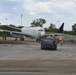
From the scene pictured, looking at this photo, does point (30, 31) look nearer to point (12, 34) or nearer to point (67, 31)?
point (12, 34)

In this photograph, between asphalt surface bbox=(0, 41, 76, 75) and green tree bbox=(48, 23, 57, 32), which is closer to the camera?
asphalt surface bbox=(0, 41, 76, 75)

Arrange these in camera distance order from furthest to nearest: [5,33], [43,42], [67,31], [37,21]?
[37,21] → [67,31] → [5,33] → [43,42]

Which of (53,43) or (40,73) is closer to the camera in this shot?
(40,73)

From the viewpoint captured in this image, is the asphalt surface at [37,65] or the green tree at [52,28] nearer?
the asphalt surface at [37,65]

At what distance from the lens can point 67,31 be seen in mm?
148875

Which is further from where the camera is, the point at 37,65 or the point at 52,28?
the point at 52,28

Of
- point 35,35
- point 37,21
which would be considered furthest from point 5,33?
point 37,21

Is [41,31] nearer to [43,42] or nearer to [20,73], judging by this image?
[43,42]

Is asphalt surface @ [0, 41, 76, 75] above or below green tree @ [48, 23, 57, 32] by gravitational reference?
below

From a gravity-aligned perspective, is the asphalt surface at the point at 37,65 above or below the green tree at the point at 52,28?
below

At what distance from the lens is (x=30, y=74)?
15984 mm

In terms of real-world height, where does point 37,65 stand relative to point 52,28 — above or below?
below

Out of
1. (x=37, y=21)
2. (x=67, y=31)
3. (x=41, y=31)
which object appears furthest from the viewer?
(x=37, y=21)

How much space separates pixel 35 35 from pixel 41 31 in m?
1.78
